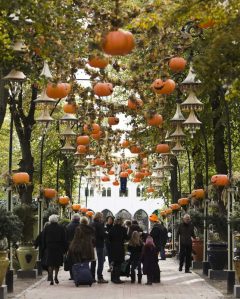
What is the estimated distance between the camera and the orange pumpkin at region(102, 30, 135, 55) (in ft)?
35.5

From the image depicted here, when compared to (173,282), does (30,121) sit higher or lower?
higher

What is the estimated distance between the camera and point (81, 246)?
22938 millimetres

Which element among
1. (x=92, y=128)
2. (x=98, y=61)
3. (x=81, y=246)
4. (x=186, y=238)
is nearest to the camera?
(x=98, y=61)

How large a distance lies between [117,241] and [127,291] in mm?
2614

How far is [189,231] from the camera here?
98.6ft

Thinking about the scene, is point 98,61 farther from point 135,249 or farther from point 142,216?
point 142,216

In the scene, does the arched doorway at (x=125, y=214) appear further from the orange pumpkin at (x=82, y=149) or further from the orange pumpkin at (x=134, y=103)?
the orange pumpkin at (x=134, y=103)

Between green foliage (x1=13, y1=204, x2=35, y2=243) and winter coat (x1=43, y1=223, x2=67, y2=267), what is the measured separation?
4.00 m

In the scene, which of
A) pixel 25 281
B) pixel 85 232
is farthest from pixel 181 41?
pixel 25 281

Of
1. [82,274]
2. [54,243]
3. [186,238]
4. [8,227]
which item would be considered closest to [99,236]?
[82,274]

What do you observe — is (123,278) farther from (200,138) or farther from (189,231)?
(200,138)

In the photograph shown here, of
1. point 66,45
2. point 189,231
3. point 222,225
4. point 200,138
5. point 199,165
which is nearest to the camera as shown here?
point 66,45

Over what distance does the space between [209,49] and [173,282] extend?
13.8 meters

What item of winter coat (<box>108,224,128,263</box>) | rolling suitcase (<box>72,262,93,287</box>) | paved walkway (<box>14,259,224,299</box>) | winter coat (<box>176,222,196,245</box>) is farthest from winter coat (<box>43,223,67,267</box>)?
winter coat (<box>176,222,196,245</box>)
